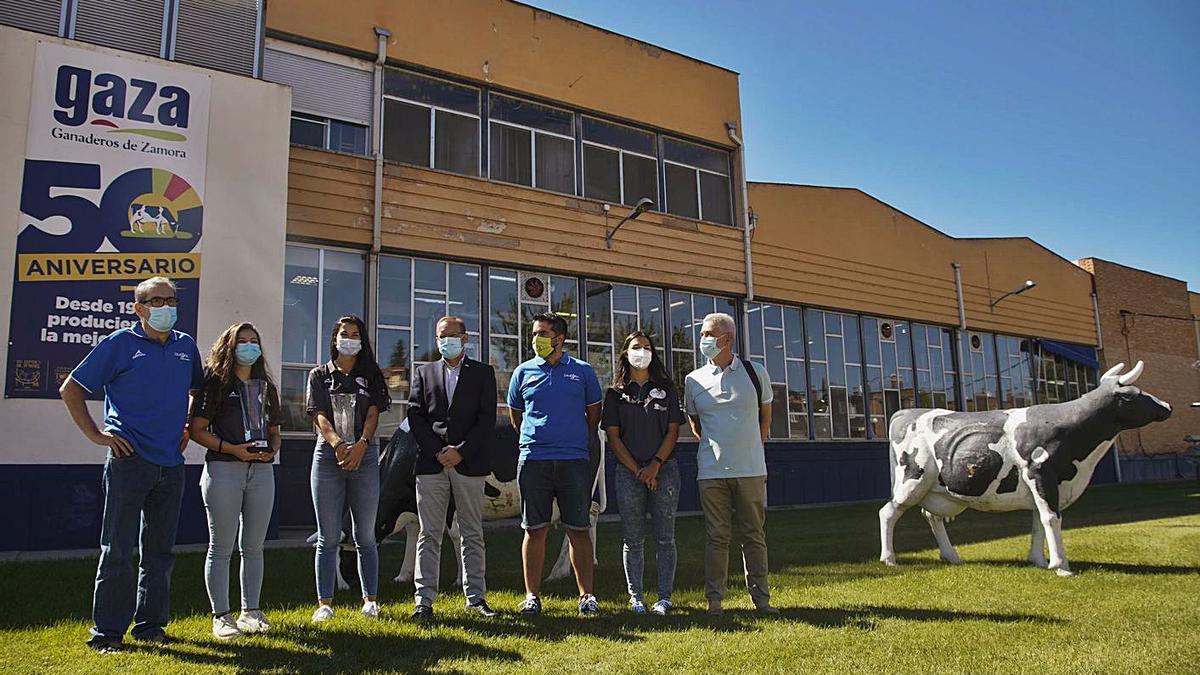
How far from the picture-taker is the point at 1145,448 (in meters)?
30.1

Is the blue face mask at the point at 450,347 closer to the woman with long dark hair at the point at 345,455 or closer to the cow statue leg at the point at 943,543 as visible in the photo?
the woman with long dark hair at the point at 345,455

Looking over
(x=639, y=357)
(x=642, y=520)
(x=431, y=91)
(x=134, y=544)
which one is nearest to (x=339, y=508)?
(x=134, y=544)

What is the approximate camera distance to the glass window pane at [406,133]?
14.9 m

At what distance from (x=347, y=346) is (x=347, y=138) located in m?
9.57

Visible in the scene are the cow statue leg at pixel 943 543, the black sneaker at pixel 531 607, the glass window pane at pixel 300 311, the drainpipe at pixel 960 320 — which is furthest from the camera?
the drainpipe at pixel 960 320

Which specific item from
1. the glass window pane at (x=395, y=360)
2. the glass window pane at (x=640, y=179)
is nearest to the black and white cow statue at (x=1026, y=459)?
the glass window pane at (x=395, y=360)

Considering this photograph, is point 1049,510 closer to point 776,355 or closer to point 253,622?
point 253,622

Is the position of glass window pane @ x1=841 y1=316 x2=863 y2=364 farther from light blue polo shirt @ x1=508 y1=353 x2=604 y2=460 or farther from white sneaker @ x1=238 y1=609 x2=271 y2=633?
white sneaker @ x1=238 y1=609 x2=271 y2=633

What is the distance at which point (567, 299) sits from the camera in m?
16.8

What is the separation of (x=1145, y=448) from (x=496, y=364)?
25798mm

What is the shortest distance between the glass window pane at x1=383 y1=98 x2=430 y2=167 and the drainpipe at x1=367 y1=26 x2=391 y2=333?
248 millimetres

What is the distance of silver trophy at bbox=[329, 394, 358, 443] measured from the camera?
19.1 feet

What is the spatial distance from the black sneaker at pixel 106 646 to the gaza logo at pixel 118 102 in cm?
825

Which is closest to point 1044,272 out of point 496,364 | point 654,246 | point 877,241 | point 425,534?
point 877,241
